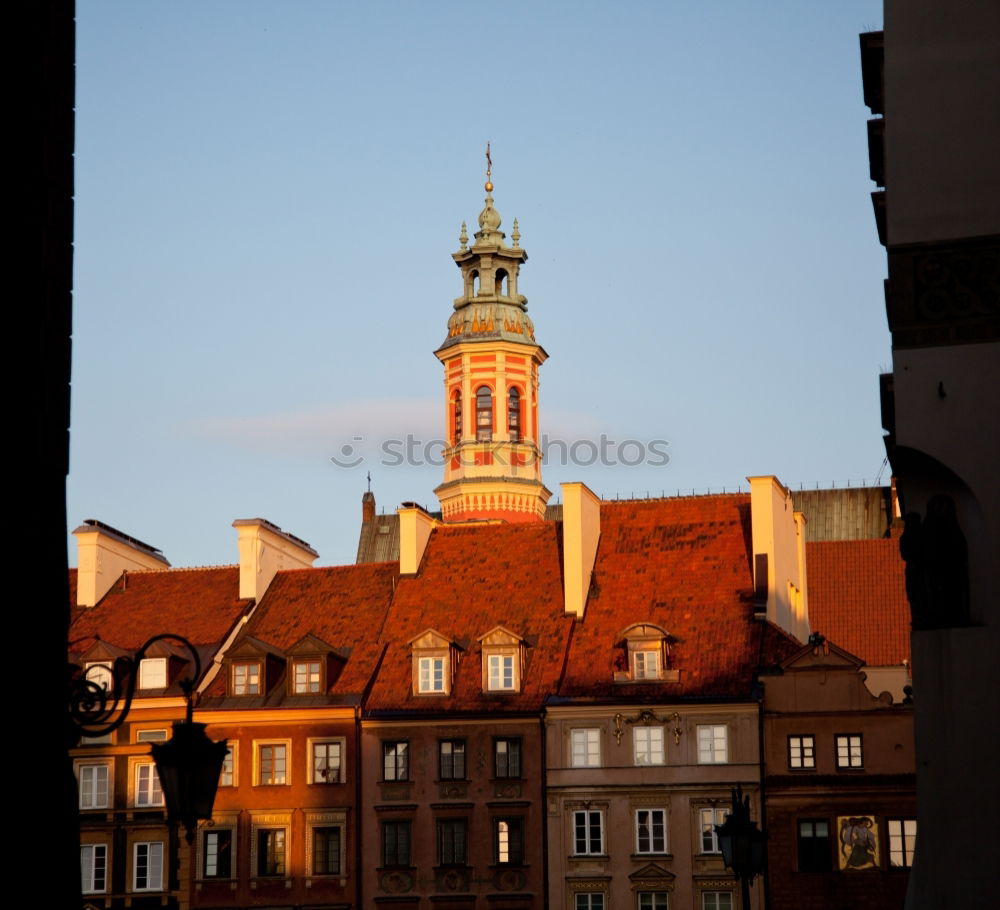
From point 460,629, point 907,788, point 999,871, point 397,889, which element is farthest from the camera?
point 460,629

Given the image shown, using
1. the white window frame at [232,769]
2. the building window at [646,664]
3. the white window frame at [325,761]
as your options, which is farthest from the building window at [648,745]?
the white window frame at [232,769]

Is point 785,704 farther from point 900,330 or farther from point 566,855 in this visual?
point 900,330

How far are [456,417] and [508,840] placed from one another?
45.9 metres

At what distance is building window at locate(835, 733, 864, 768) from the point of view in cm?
4744

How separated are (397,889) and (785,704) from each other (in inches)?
426

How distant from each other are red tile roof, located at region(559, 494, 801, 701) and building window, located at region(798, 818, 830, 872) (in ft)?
12.0

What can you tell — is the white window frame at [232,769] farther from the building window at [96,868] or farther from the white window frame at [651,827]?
the white window frame at [651,827]

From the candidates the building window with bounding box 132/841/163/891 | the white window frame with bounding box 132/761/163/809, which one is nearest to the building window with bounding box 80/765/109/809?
the white window frame with bounding box 132/761/163/809

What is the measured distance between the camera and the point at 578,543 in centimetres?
5438

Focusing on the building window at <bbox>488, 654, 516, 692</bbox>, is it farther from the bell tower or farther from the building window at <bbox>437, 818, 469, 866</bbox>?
the bell tower

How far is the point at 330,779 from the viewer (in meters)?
51.3

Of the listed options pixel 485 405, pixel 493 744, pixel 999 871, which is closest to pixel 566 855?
pixel 493 744

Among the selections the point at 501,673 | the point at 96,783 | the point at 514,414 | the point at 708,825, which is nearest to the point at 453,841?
the point at 501,673

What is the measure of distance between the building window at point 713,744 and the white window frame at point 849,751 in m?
2.80
